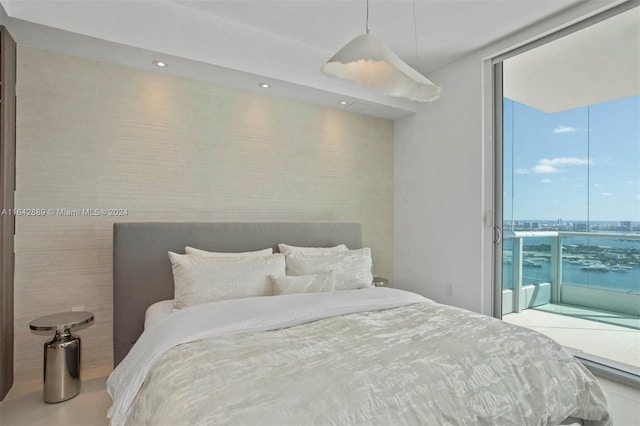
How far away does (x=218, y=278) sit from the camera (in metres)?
2.36

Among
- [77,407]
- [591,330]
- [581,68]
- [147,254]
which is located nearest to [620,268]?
[591,330]

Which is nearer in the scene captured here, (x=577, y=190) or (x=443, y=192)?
(x=577, y=190)

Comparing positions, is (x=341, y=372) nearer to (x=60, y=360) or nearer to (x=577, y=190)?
(x=60, y=360)

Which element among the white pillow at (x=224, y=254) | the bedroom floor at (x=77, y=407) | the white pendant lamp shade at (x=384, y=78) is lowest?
the bedroom floor at (x=77, y=407)

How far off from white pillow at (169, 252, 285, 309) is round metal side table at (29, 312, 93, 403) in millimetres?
677

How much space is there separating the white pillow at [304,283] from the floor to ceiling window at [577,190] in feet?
5.71

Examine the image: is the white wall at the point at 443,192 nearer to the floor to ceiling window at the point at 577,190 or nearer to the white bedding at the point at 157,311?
the floor to ceiling window at the point at 577,190

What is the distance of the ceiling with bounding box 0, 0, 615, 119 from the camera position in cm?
232

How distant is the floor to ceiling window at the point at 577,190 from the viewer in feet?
8.26

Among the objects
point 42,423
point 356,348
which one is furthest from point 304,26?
point 42,423

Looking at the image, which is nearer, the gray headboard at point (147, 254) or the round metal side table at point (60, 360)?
the round metal side table at point (60, 360)

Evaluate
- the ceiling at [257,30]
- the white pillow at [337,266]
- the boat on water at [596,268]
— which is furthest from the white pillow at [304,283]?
the boat on water at [596,268]

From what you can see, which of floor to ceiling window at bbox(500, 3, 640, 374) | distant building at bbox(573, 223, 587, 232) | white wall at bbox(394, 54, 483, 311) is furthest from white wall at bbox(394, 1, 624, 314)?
distant building at bbox(573, 223, 587, 232)

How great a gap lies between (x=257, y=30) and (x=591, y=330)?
3736 millimetres
